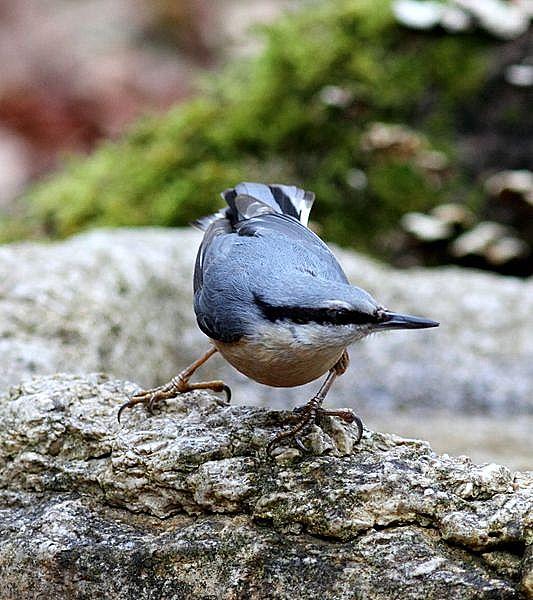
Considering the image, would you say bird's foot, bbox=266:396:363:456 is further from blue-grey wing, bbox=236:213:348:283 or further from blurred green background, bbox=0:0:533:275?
blurred green background, bbox=0:0:533:275

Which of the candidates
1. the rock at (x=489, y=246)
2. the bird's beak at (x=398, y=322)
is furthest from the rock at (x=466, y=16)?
the bird's beak at (x=398, y=322)

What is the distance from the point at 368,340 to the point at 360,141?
7.44ft

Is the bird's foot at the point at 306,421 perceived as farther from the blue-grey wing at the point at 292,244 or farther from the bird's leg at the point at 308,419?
the blue-grey wing at the point at 292,244

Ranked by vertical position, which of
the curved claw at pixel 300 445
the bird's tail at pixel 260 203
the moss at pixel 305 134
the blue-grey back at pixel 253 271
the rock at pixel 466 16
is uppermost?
the rock at pixel 466 16

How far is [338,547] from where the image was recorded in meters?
2.11

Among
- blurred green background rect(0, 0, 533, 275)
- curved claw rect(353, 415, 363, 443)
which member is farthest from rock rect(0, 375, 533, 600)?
blurred green background rect(0, 0, 533, 275)

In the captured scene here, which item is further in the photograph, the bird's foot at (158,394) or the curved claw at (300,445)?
the bird's foot at (158,394)

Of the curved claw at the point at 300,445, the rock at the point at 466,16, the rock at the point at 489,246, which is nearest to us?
the curved claw at the point at 300,445

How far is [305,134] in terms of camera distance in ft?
20.2

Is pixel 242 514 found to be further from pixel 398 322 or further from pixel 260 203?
pixel 260 203

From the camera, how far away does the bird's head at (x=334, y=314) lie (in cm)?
206

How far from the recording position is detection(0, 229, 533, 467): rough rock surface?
3557 millimetres

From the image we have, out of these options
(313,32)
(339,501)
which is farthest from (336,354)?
(313,32)

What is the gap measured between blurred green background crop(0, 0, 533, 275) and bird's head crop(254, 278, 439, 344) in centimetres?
334
